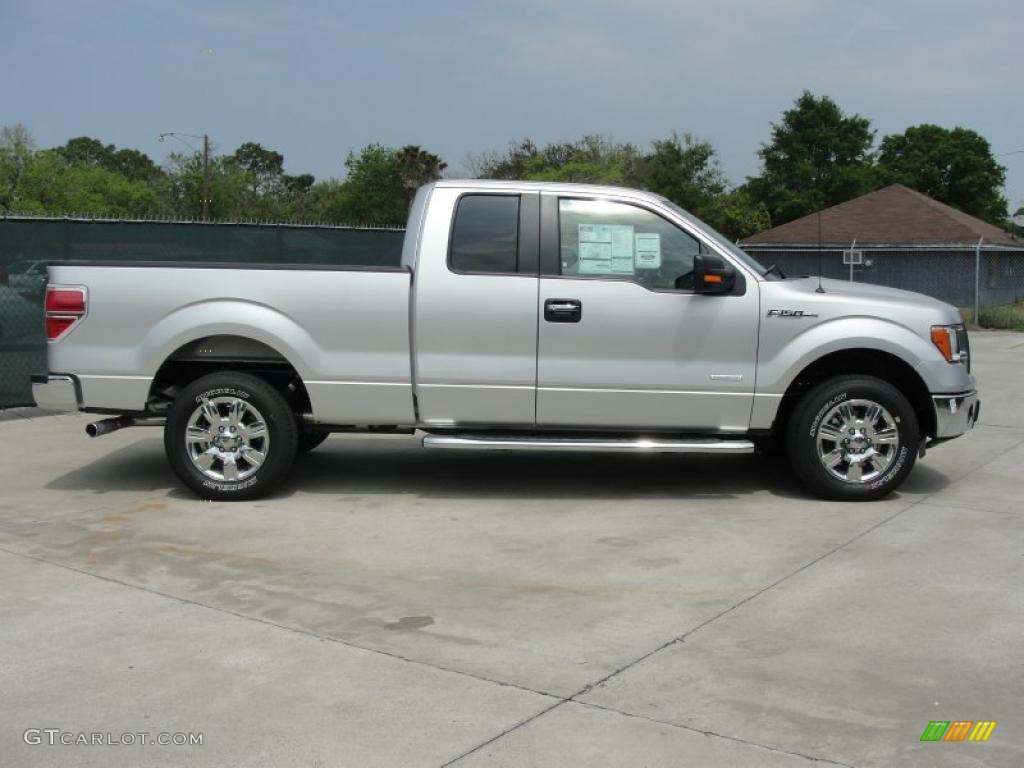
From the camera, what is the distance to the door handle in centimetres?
744

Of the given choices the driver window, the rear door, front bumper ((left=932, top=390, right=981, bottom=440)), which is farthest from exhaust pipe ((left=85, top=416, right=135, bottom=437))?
front bumper ((left=932, top=390, right=981, bottom=440))

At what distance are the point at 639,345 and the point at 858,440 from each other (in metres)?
1.57

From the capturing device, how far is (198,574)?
6.08 m

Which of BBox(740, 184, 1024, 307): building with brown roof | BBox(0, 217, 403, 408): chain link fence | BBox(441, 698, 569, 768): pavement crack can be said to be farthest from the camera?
BBox(740, 184, 1024, 307): building with brown roof

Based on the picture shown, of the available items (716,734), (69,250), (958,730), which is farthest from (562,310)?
(69,250)

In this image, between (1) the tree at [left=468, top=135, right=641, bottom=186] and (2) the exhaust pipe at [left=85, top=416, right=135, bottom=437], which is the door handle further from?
(1) the tree at [left=468, top=135, right=641, bottom=186]

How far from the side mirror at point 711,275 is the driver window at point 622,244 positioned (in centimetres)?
14

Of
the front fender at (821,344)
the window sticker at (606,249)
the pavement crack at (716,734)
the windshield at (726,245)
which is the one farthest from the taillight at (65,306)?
the pavement crack at (716,734)

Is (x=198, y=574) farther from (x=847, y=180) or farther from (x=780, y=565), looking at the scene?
(x=847, y=180)

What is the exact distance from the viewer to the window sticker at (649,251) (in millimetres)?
7605

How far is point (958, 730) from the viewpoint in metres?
4.15

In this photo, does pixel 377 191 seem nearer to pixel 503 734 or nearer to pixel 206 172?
pixel 206 172

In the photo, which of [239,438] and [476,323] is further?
[239,438]

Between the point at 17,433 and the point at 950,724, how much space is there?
875 cm
